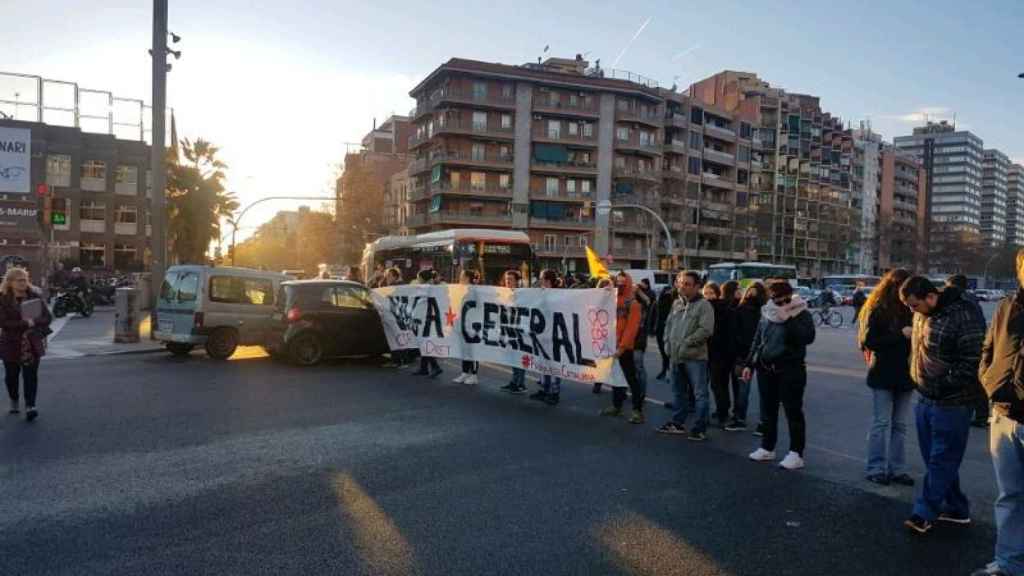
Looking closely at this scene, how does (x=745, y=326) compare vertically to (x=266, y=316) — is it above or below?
above

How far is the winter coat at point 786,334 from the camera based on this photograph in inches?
256

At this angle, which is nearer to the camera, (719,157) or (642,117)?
(642,117)

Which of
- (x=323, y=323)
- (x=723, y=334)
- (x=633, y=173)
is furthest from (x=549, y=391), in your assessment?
(x=633, y=173)

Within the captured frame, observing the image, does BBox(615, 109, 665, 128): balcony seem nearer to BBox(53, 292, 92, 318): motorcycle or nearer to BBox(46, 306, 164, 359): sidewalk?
BBox(53, 292, 92, 318): motorcycle

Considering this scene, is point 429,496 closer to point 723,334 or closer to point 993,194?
point 723,334

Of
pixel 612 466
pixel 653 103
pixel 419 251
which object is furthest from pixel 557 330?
pixel 653 103

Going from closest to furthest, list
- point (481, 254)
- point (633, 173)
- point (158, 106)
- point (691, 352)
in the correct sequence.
→ point (691, 352), point (158, 106), point (481, 254), point (633, 173)

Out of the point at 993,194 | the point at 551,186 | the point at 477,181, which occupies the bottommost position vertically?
the point at 551,186

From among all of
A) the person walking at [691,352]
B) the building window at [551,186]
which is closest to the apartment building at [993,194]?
the building window at [551,186]

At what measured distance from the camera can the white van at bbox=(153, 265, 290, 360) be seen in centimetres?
1357

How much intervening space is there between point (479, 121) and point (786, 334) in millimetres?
66374

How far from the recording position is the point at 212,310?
13.6 meters

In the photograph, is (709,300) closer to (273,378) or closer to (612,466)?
(612,466)

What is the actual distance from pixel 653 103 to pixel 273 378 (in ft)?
235
